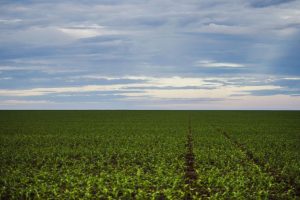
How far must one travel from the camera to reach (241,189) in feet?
37.3

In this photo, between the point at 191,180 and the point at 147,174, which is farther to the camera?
the point at 147,174

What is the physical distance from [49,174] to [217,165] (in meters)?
8.33

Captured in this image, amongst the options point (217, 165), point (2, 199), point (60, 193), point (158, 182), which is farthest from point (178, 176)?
point (2, 199)

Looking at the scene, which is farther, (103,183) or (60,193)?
(103,183)

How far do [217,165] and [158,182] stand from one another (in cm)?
482

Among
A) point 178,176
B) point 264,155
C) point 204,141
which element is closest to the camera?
point 178,176

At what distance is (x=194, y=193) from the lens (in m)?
11.1

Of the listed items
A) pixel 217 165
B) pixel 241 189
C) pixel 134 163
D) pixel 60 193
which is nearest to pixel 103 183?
pixel 60 193

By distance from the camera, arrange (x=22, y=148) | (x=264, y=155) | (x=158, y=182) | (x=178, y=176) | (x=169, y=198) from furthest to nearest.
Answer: (x=22, y=148) < (x=264, y=155) < (x=178, y=176) < (x=158, y=182) < (x=169, y=198)

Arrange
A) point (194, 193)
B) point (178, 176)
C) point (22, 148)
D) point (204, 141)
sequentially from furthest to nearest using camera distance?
1. point (204, 141)
2. point (22, 148)
3. point (178, 176)
4. point (194, 193)

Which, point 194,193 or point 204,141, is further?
point 204,141

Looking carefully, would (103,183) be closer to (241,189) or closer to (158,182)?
(158,182)

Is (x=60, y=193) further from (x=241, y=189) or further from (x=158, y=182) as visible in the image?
(x=241, y=189)

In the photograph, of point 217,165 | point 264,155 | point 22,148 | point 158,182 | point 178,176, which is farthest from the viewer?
point 22,148
